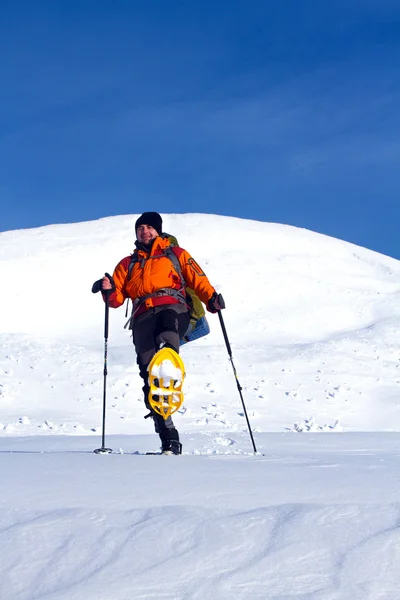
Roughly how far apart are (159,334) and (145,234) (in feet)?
3.22

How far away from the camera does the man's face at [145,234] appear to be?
635 cm

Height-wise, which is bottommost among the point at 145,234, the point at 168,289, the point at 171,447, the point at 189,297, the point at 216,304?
the point at 171,447

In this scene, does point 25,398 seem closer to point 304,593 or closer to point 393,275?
point 304,593

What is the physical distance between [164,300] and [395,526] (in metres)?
3.88

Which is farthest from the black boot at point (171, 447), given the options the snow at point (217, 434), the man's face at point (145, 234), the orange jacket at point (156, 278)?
the man's face at point (145, 234)

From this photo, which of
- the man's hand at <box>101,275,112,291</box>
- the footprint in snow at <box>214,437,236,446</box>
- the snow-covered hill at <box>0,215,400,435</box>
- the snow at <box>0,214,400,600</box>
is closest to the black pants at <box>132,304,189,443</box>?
→ the man's hand at <box>101,275,112,291</box>

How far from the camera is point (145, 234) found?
636 centimetres

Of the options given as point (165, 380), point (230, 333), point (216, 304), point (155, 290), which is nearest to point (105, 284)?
point (155, 290)

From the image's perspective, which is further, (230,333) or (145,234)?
(230,333)

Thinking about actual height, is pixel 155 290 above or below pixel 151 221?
below

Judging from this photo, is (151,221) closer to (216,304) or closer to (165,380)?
(216,304)

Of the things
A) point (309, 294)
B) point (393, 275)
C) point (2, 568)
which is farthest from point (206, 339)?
point (2, 568)

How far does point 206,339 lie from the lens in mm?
21188

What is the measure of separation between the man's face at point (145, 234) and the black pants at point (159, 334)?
2.18 ft
